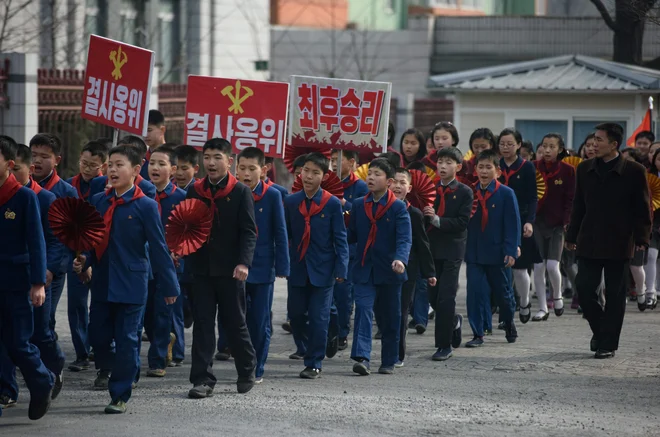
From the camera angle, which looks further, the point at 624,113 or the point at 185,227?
the point at 624,113

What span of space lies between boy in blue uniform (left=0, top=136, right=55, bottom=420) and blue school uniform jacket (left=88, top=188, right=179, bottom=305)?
0.74 meters

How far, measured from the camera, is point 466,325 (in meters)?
13.6

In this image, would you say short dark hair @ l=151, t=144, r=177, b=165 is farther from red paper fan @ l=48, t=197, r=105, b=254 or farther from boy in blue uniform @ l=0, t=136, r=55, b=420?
boy in blue uniform @ l=0, t=136, r=55, b=420

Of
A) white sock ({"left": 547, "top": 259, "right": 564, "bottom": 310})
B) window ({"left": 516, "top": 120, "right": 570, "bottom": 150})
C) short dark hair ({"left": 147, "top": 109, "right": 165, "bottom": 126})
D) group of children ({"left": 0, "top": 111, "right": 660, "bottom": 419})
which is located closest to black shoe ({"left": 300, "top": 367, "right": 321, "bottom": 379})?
group of children ({"left": 0, "top": 111, "right": 660, "bottom": 419})

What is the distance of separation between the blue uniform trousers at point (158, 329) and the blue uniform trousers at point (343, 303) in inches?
75.8

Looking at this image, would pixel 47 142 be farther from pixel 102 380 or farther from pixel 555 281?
pixel 555 281

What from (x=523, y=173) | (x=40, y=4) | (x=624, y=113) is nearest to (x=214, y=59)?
(x=40, y=4)

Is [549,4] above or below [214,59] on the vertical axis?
above

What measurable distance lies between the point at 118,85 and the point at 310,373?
3.51 metres

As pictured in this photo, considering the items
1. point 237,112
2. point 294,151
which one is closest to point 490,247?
point 294,151

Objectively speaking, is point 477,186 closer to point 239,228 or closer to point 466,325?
point 466,325

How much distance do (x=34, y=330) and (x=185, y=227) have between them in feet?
4.31

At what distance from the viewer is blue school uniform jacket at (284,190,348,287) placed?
1046cm

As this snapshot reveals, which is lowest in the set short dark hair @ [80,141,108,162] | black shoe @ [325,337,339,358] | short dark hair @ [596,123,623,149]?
black shoe @ [325,337,339,358]
